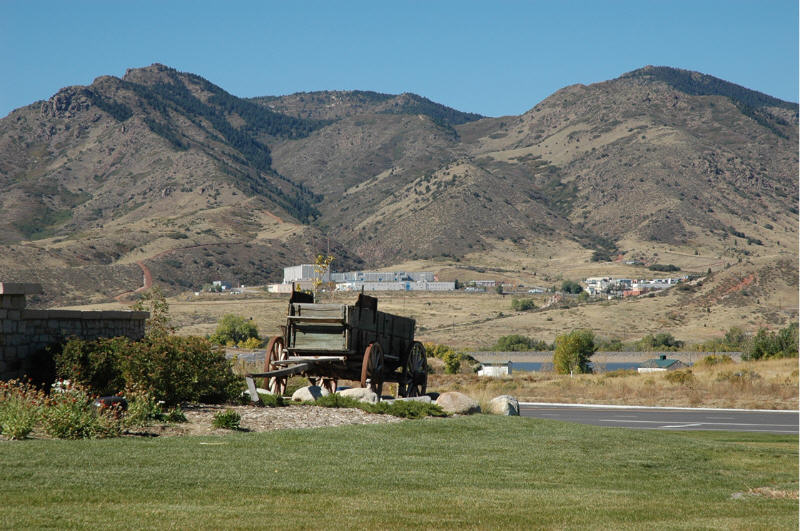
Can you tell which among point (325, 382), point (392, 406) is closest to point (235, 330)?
point (325, 382)

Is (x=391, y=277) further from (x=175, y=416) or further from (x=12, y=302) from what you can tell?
(x=175, y=416)

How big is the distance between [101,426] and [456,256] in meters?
162

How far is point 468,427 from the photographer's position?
16.2 meters

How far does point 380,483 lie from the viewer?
34.8 ft

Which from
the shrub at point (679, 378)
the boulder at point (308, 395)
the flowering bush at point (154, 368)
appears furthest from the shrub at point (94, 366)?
the shrub at point (679, 378)

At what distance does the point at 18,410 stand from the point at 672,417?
18918 mm

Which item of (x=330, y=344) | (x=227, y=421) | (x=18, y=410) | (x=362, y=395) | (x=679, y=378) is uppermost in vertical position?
(x=330, y=344)

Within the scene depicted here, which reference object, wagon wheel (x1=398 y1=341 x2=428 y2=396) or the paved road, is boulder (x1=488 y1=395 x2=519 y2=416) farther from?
the paved road

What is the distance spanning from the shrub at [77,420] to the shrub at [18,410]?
199 mm

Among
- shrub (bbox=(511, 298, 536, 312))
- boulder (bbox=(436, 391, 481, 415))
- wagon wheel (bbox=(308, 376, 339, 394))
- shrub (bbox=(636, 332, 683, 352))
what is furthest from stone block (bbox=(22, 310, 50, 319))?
shrub (bbox=(511, 298, 536, 312))

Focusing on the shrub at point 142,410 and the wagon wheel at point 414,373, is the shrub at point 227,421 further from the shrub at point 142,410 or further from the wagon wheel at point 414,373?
the wagon wheel at point 414,373

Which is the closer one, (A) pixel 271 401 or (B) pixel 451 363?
(A) pixel 271 401

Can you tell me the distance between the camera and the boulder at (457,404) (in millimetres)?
18609

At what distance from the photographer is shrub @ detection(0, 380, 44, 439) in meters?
11.8
